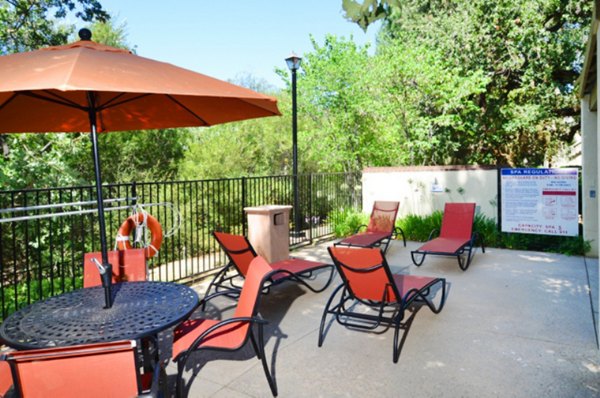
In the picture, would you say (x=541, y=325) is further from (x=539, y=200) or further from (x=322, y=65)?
(x=322, y=65)

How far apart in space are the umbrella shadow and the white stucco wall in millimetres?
5565

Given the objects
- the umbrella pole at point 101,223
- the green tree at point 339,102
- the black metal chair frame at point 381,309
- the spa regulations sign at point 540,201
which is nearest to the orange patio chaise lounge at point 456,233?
the spa regulations sign at point 540,201

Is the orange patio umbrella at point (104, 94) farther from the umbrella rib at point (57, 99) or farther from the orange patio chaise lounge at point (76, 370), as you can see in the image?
the orange patio chaise lounge at point (76, 370)

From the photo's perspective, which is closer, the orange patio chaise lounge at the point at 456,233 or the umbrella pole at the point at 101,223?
the umbrella pole at the point at 101,223

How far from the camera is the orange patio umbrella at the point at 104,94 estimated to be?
223cm

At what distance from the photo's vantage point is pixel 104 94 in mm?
3783

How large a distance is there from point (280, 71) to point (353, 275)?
39.5 ft

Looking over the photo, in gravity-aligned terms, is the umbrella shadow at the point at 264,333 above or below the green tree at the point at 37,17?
below

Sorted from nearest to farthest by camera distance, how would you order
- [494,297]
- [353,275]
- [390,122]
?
[353,275] → [494,297] → [390,122]

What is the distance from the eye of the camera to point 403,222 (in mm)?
9898

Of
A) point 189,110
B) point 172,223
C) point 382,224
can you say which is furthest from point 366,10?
point 172,223

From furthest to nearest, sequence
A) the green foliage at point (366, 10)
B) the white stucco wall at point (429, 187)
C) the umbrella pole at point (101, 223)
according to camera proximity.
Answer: the white stucco wall at point (429, 187) → the umbrella pole at point (101, 223) → the green foliage at point (366, 10)

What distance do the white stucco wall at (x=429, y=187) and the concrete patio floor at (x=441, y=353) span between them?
4.00 metres

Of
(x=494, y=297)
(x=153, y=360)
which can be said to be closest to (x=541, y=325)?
(x=494, y=297)
